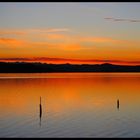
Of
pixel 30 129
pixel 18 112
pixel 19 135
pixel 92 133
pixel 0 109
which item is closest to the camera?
pixel 19 135

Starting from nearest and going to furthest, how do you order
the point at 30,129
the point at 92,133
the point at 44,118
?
the point at 92,133 → the point at 30,129 → the point at 44,118

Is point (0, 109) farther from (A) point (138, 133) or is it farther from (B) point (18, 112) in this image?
(A) point (138, 133)

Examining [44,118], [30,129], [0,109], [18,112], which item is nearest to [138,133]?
[30,129]

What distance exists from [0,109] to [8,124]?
13.0 metres

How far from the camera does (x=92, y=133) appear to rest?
99.7ft

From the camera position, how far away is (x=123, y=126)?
109ft

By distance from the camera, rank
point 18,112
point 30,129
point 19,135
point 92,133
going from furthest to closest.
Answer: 1. point 18,112
2. point 30,129
3. point 92,133
4. point 19,135

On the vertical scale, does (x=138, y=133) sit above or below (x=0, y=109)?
below

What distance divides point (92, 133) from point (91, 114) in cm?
1149

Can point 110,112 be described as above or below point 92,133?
above

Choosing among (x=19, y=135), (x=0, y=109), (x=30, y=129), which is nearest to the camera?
(x=19, y=135)

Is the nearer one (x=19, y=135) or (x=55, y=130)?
(x=19, y=135)

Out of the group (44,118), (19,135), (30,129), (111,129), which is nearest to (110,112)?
(44,118)

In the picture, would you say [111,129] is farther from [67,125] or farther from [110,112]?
[110,112]
